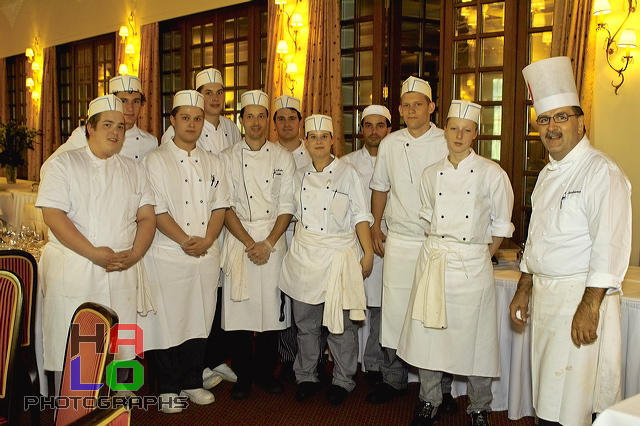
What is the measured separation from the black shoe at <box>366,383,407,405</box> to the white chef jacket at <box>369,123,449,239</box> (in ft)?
3.00

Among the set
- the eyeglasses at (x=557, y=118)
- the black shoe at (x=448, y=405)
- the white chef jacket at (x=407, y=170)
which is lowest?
the black shoe at (x=448, y=405)

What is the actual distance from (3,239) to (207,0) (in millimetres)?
4813

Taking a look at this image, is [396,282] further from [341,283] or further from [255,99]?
[255,99]

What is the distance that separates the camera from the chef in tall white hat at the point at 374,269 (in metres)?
3.87

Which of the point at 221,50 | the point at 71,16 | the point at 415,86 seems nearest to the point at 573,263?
the point at 415,86

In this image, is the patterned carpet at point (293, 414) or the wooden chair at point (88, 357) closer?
the wooden chair at point (88, 357)

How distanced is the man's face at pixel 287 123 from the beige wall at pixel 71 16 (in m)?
3.84

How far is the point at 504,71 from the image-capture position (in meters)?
5.34

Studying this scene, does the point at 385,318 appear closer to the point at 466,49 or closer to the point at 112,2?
the point at 466,49

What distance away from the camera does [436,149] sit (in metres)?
3.53

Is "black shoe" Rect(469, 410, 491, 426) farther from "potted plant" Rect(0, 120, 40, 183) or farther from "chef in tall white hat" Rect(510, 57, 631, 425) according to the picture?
"potted plant" Rect(0, 120, 40, 183)

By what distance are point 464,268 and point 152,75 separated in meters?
6.82

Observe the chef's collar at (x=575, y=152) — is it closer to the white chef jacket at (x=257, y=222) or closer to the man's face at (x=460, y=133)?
the man's face at (x=460, y=133)

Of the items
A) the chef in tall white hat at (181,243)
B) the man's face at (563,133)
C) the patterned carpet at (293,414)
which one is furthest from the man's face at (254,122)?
the man's face at (563,133)
